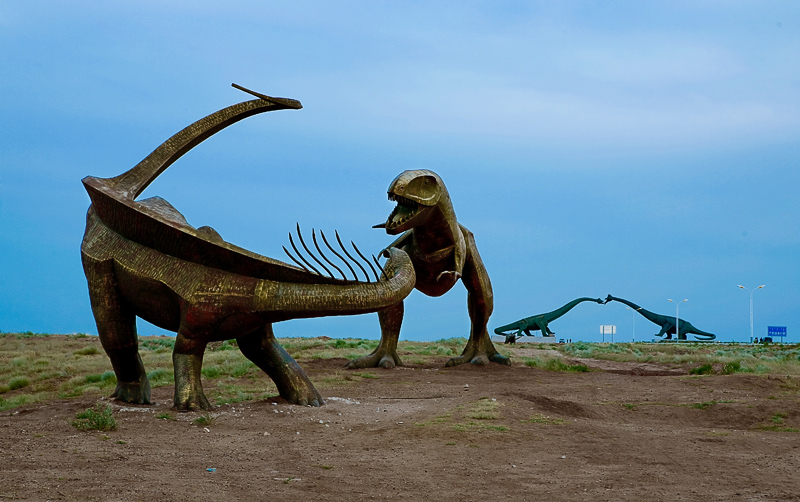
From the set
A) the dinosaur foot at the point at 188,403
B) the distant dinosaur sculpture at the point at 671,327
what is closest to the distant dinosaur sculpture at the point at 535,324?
the distant dinosaur sculpture at the point at 671,327

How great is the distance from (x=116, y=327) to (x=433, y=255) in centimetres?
642

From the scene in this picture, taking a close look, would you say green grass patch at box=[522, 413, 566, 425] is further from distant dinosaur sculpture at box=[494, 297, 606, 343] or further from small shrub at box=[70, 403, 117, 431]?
distant dinosaur sculpture at box=[494, 297, 606, 343]

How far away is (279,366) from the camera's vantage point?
9508mm

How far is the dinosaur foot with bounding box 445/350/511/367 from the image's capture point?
16281mm

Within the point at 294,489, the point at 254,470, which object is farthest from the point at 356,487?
the point at 254,470

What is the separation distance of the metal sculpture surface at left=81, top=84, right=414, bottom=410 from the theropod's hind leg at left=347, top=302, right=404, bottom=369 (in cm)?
576

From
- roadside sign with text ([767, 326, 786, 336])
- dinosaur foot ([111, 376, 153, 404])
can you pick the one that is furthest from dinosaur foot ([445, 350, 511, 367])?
roadside sign with text ([767, 326, 786, 336])

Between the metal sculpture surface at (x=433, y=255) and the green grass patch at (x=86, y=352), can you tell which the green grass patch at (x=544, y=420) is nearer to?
the metal sculpture surface at (x=433, y=255)

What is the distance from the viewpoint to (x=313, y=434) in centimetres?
792

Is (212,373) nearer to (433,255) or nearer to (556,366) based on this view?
(433,255)

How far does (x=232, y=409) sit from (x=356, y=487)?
3726 millimetres

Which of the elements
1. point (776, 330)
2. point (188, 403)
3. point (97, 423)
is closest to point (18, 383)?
point (188, 403)

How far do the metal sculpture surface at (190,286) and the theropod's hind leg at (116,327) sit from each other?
0.01 metres

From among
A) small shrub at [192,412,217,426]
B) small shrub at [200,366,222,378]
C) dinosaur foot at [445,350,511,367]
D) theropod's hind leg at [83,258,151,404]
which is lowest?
small shrub at [192,412,217,426]
